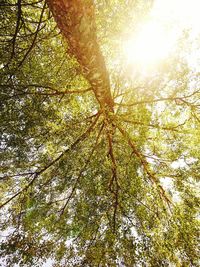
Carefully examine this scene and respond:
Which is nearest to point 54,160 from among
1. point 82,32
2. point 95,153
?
point 95,153

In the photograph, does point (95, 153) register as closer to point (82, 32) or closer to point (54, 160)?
point (54, 160)

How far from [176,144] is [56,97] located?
289 centimetres

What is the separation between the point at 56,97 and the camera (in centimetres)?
525

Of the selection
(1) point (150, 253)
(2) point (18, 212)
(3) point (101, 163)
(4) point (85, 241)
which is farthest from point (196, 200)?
(2) point (18, 212)

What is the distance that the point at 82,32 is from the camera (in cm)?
293

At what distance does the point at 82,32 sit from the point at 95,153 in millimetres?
3714

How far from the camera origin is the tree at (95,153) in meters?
4.51

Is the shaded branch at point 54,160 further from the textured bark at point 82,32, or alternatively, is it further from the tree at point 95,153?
the textured bark at point 82,32

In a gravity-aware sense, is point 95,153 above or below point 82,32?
below

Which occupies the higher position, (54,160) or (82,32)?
(82,32)

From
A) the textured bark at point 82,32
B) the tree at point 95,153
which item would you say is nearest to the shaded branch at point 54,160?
the tree at point 95,153

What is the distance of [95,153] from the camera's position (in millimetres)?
6180

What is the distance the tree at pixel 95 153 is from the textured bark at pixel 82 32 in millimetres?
96

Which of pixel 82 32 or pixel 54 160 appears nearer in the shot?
pixel 82 32
